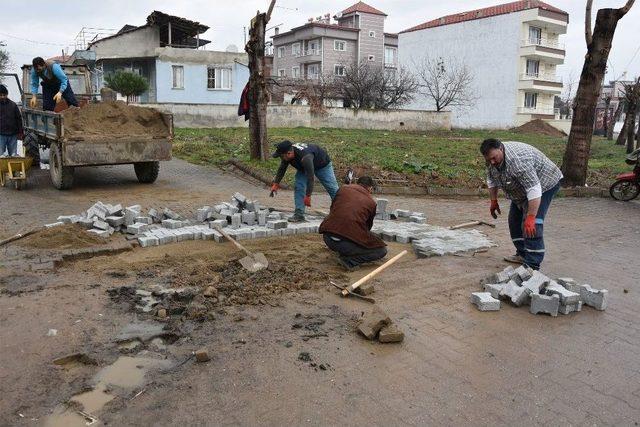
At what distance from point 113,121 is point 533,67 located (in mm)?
41085

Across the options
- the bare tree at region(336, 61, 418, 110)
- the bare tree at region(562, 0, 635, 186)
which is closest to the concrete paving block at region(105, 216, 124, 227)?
the bare tree at region(562, 0, 635, 186)

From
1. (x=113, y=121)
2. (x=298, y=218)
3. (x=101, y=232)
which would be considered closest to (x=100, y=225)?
(x=101, y=232)

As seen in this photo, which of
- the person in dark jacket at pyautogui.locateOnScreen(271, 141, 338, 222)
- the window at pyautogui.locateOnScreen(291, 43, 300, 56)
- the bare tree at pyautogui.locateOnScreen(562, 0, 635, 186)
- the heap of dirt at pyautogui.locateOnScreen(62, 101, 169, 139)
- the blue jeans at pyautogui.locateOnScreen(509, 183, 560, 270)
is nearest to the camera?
the blue jeans at pyautogui.locateOnScreen(509, 183, 560, 270)

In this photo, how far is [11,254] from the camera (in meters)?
6.00

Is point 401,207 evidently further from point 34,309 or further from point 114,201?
point 34,309

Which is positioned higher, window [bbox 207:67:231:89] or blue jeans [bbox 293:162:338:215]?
window [bbox 207:67:231:89]

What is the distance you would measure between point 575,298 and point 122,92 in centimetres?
2881

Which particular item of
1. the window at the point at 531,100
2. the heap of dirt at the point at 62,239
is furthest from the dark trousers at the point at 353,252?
the window at the point at 531,100

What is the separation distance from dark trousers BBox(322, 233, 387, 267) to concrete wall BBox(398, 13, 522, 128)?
4071 centimetres

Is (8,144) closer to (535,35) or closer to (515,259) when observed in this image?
(515,259)

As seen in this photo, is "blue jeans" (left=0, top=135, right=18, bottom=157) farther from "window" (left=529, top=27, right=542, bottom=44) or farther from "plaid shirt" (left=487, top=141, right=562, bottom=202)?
"window" (left=529, top=27, right=542, bottom=44)

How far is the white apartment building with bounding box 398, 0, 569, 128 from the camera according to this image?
4225cm

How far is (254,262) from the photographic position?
225 inches

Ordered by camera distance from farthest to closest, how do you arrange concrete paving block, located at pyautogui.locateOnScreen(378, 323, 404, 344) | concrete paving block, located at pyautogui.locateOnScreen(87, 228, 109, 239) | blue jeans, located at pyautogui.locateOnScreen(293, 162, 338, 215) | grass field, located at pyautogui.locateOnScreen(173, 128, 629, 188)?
1. grass field, located at pyautogui.locateOnScreen(173, 128, 629, 188)
2. blue jeans, located at pyautogui.locateOnScreen(293, 162, 338, 215)
3. concrete paving block, located at pyautogui.locateOnScreen(87, 228, 109, 239)
4. concrete paving block, located at pyautogui.locateOnScreen(378, 323, 404, 344)
